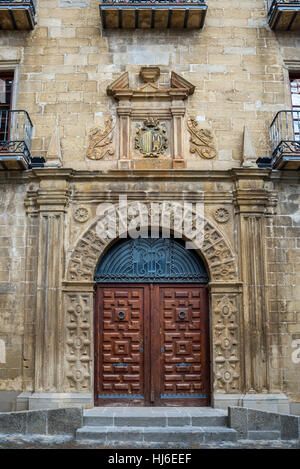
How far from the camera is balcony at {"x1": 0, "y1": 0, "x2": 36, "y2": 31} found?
936 centimetres

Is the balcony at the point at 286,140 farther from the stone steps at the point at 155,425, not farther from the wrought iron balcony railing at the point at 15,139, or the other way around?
the wrought iron balcony railing at the point at 15,139

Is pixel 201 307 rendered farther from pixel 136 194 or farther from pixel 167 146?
pixel 167 146

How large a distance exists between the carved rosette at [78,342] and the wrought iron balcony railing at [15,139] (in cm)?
263

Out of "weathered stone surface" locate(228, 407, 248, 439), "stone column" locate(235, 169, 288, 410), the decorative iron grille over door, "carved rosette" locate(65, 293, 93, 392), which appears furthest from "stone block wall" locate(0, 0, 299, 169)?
"weathered stone surface" locate(228, 407, 248, 439)

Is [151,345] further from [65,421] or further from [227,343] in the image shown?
[65,421]

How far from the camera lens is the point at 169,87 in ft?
31.4

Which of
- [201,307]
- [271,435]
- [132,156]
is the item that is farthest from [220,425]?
[132,156]

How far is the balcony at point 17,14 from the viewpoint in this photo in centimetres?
936

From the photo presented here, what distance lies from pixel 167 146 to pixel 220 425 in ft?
16.9

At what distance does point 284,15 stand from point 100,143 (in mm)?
4427

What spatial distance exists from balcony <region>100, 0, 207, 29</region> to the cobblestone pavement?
25.6ft

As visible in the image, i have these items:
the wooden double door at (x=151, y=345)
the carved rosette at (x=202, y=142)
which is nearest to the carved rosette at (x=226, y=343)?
the wooden double door at (x=151, y=345)

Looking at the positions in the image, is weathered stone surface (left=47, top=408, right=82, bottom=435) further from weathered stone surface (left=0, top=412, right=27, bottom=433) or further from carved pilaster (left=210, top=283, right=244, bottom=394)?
carved pilaster (left=210, top=283, right=244, bottom=394)

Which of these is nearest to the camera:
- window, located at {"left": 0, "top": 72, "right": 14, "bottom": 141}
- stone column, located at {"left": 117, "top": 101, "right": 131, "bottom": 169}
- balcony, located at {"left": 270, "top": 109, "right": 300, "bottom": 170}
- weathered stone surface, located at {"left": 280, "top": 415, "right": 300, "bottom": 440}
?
weathered stone surface, located at {"left": 280, "top": 415, "right": 300, "bottom": 440}
